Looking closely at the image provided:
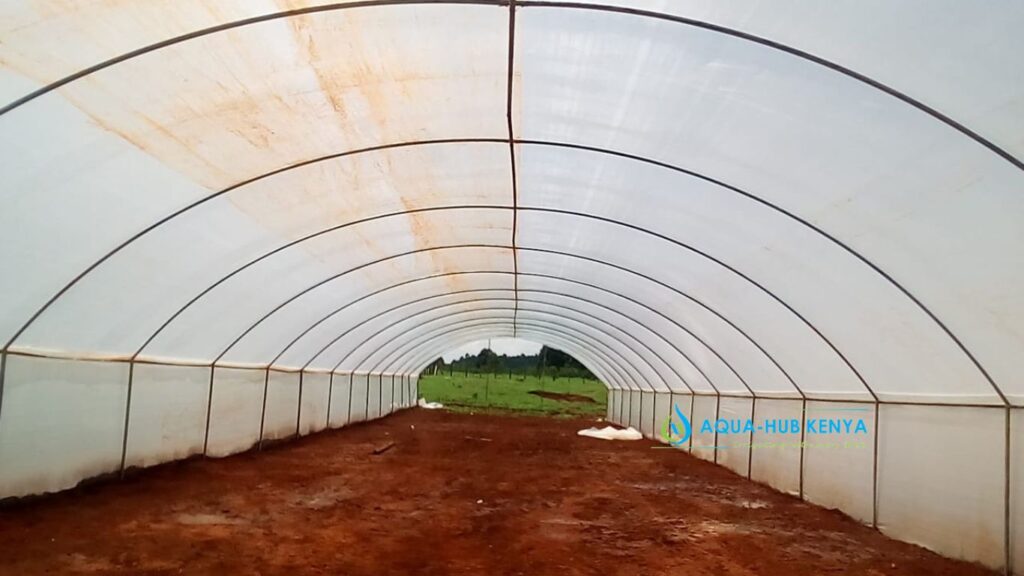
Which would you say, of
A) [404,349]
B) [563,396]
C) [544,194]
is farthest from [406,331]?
[563,396]

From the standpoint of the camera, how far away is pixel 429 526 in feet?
30.1

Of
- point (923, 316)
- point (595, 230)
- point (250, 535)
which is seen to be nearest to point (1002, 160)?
point (923, 316)

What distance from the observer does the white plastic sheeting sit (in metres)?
5.24

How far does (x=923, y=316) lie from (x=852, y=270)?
0.82 metres

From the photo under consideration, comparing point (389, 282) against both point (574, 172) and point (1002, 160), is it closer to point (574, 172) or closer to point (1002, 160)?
point (574, 172)

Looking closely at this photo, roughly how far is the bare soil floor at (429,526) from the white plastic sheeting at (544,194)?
674 mm

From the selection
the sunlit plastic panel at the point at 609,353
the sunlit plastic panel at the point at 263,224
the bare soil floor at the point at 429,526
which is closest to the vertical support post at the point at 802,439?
the bare soil floor at the point at 429,526

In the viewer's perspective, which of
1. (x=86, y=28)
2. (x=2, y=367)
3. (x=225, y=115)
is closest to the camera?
(x=86, y=28)

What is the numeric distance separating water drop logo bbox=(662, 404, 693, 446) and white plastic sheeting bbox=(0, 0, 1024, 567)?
18.1ft

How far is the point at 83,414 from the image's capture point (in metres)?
9.30

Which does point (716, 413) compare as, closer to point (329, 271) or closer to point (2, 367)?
point (329, 271)

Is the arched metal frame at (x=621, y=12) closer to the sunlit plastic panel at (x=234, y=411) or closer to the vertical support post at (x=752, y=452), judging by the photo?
the sunlit plastic panel at (x=234, y=411)

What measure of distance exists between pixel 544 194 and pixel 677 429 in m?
12.2

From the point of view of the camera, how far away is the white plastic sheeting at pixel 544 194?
5242mm
